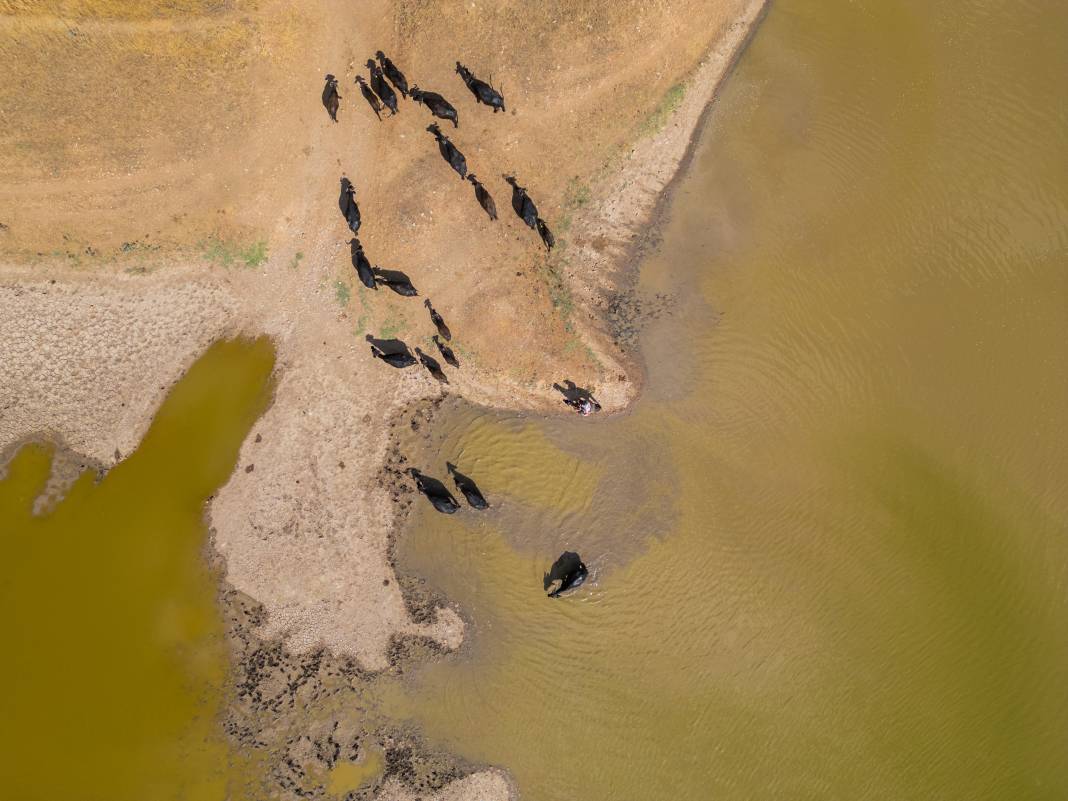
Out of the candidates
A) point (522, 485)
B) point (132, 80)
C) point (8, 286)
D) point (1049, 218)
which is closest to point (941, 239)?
point (1049, 218)

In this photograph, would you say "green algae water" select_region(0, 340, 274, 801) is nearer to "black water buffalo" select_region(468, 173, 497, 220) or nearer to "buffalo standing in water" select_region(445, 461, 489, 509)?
"buffalo standing in water" select_region(445, 461, 489, 509)

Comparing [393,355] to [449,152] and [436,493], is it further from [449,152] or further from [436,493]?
[449,152]

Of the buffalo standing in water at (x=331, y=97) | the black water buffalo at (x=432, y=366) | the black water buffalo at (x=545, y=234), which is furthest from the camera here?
the black water buffalo at (x=432, y=366)

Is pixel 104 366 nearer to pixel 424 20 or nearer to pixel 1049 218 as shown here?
pixel 424 20

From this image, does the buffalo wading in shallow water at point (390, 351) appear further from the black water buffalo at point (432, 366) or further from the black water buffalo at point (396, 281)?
the black water buffalo at point (396, 281)

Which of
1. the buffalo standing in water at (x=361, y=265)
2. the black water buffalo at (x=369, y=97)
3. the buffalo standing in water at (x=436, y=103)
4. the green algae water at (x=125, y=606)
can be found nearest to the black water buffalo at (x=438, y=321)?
the buffalo standing in water at (x=361, y=265)

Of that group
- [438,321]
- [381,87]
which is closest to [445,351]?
[438,321]
